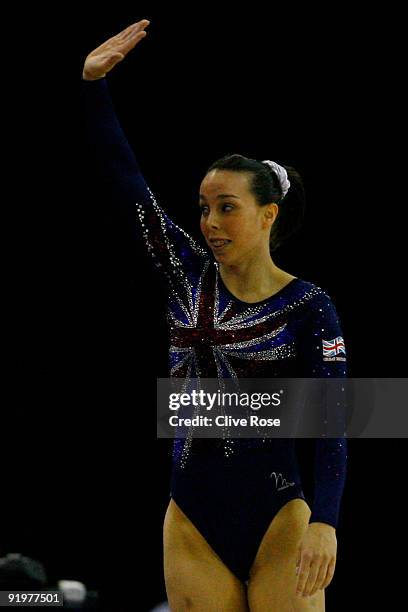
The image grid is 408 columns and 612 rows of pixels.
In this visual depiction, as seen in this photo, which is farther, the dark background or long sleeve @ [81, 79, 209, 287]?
Result: the dark background

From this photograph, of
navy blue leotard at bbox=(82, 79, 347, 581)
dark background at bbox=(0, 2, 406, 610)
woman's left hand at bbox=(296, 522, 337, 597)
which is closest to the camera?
woman's left hand at bbox=(296, 522, 337, 597)

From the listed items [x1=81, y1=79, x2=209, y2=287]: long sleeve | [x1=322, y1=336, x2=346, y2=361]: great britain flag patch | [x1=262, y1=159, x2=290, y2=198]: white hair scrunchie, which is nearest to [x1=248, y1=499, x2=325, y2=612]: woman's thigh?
[x1=322, y1=336, x2=346, y2=361]: great britain flag patch

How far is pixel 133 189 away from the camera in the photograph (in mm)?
2025

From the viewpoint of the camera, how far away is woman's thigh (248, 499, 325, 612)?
1.85m

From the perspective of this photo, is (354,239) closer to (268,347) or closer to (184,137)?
(184,137)

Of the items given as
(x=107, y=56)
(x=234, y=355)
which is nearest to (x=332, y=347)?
(x=234, y=355)

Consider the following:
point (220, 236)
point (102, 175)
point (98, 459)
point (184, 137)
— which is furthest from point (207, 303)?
point (98, 459)

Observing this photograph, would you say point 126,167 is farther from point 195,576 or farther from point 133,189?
point 195,576

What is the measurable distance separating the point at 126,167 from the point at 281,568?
85 cm

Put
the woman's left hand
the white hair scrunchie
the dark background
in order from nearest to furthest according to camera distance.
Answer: the woman's left hand, the white hair scrunchie, the dark background

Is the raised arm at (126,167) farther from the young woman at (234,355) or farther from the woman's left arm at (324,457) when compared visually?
the woman's left arm at (324,457)

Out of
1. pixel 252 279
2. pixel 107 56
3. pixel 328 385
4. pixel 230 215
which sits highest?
pixel 107 56
